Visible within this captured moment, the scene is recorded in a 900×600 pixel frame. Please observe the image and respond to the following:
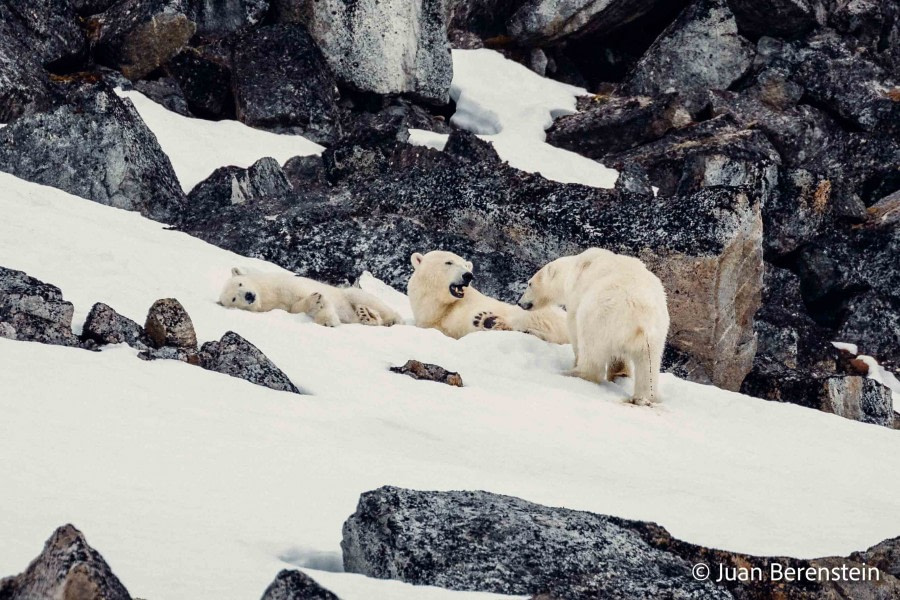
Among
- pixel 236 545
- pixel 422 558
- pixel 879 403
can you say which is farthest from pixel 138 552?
pixel 879 403

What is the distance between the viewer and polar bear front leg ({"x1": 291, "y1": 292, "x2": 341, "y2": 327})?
1191cm

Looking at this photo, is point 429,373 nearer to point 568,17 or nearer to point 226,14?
point 226,14

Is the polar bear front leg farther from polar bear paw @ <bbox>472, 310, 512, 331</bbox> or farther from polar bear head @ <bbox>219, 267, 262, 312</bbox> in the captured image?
polar bear paw @ <bbox>472, 310, 512, 331</bbox>

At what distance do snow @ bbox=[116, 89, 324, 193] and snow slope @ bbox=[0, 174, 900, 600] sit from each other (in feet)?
27.0

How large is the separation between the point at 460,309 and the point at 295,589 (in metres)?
8.85

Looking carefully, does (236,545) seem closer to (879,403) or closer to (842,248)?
(879,403)

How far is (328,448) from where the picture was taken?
7246mm

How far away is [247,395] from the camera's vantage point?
26.8 feet

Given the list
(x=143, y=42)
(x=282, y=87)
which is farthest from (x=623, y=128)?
(x=143, y=42)

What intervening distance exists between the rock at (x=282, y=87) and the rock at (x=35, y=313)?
14.9 metres

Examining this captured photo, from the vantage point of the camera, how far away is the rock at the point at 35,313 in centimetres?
855

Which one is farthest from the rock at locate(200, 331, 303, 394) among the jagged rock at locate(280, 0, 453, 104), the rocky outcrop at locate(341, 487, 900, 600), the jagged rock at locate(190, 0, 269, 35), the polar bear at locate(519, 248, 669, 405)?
the jagged rock at locate(190, 0, 269, 35)

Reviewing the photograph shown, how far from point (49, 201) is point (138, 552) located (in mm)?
10815

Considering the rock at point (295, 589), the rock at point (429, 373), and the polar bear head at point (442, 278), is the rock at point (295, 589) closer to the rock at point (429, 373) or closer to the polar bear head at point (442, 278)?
the rock at point (429, 373)
